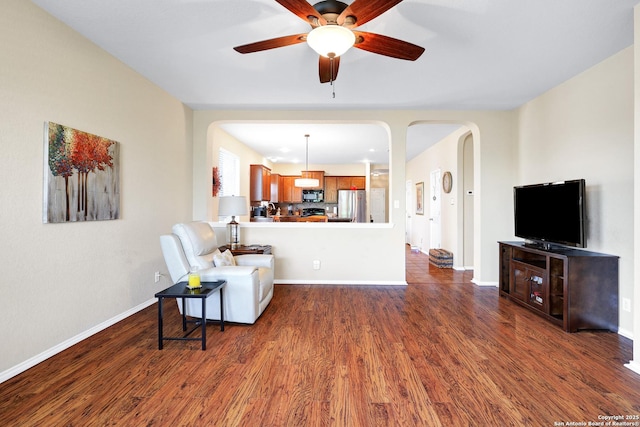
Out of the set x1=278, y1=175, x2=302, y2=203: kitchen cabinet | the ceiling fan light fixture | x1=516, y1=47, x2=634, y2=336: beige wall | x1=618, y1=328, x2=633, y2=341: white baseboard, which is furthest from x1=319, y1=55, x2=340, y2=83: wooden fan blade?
x1=278, y1=175, x2=302, y2=203: kitchen cabinet

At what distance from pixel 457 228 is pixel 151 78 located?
5294mm

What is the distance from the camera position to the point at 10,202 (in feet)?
6.70

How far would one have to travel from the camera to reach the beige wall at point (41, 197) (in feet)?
6.71

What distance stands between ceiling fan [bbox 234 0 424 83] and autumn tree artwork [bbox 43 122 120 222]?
5.26ft

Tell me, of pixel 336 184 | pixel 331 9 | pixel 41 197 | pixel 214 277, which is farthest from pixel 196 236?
pixel 336 184

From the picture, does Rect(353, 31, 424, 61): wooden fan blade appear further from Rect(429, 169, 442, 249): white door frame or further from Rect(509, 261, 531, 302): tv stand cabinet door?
Rect(429, 169, 442, 249): white door frame

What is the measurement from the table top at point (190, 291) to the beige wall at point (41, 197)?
791 mm

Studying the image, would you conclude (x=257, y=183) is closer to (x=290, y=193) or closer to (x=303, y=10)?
(x=290, y=193)

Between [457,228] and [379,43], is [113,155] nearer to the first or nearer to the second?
[379,43]

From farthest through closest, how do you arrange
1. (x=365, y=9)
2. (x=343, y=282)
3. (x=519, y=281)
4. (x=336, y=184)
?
(x=336, y=184), (x=343, y=282), (x=519, y=281), (x=365, y=9)

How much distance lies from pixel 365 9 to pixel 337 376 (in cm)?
236

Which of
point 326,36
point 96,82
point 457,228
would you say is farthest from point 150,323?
point 457,228

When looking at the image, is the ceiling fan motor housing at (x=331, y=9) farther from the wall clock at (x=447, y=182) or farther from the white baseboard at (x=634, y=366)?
the wall clock at (x=447, y=182)

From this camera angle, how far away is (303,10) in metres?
1.85
